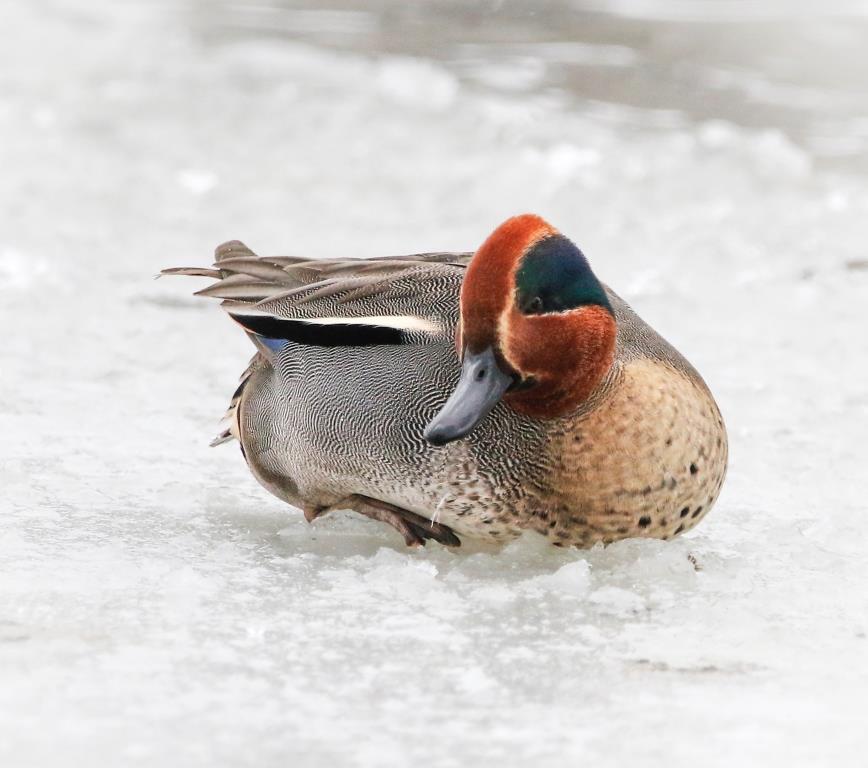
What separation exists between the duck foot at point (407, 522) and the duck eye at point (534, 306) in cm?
60

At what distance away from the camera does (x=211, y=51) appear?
339 inches

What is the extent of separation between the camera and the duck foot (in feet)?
11.2

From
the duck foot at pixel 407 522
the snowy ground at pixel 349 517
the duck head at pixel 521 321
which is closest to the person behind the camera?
the snowy ground at pixel 349 517

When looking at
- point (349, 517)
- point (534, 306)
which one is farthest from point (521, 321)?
point (349, 517)

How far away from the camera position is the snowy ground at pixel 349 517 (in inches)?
103

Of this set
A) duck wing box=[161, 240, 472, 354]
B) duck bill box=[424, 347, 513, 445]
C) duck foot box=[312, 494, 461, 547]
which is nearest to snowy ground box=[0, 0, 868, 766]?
duck foot box=[312, 494, 461, 547]

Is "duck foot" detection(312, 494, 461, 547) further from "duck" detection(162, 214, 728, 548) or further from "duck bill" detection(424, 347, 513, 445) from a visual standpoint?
"duck bill" detection(424, 347, 513, 445)

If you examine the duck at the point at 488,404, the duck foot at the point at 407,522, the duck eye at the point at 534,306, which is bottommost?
the duck foot at the point at 407,522

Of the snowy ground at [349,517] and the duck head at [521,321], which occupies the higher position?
the duck head at [521,321]

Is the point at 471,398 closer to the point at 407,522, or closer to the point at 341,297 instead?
the point at 407,522

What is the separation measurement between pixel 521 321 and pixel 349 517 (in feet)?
3.17

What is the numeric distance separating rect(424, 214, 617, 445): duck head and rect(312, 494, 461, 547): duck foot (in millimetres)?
397

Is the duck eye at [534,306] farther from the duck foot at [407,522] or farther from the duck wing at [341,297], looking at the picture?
the duck foot at [407,522]

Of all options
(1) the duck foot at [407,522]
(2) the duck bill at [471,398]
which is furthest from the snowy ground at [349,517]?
(2) the duck bill at [471,398]
